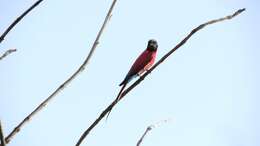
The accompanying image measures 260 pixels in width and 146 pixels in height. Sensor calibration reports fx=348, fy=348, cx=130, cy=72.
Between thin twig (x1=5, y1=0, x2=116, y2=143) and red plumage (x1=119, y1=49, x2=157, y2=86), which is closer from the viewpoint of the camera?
thin twig (x1=5, y1=0, x2=116, y2=143)

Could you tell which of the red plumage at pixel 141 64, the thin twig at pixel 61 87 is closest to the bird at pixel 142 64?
the red plumage at pixel 141 64

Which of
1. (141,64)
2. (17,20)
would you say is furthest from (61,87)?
(141,64)

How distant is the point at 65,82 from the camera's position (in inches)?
92.0

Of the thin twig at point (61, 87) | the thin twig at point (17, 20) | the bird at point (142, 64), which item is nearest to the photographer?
the thin twig at point (61, 87)

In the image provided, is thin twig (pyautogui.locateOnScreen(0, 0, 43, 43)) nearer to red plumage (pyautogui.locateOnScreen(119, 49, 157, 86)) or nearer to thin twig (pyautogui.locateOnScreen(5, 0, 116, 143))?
thin twig (pyautogui.locateOnScreen(5, 0, 116, 143))

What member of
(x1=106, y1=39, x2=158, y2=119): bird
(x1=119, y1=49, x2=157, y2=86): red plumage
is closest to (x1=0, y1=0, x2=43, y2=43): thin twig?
(x1=106, y1=39, x2=158, y2=119): bird

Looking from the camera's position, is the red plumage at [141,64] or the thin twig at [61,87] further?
the red plumage at [141,64]

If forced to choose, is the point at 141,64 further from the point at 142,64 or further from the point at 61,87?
the point at 61,87

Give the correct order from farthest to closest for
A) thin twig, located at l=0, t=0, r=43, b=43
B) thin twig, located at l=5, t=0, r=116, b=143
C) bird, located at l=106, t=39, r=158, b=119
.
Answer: bird, located at l=106, t=39, r=158, b=119 < thin twig, located at l=0, t=0, r=43, b=43 < thin twig, located at l=5, t=0, r=116, b=143

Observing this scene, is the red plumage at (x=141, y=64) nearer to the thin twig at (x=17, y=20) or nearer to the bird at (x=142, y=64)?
the bird at (x=142, y=64)

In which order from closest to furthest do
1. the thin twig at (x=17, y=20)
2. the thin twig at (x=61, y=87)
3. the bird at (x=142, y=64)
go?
the thin twig at (x=61, y=87)
the thin twig at (x=17, y=20)
the bird at (x=142, y=64)

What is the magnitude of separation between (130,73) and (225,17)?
16.5 feet

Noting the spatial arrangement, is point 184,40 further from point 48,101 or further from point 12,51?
point 12,51

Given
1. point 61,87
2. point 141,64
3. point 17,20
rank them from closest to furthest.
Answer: point 61,87, point 17,20, point 141,64
